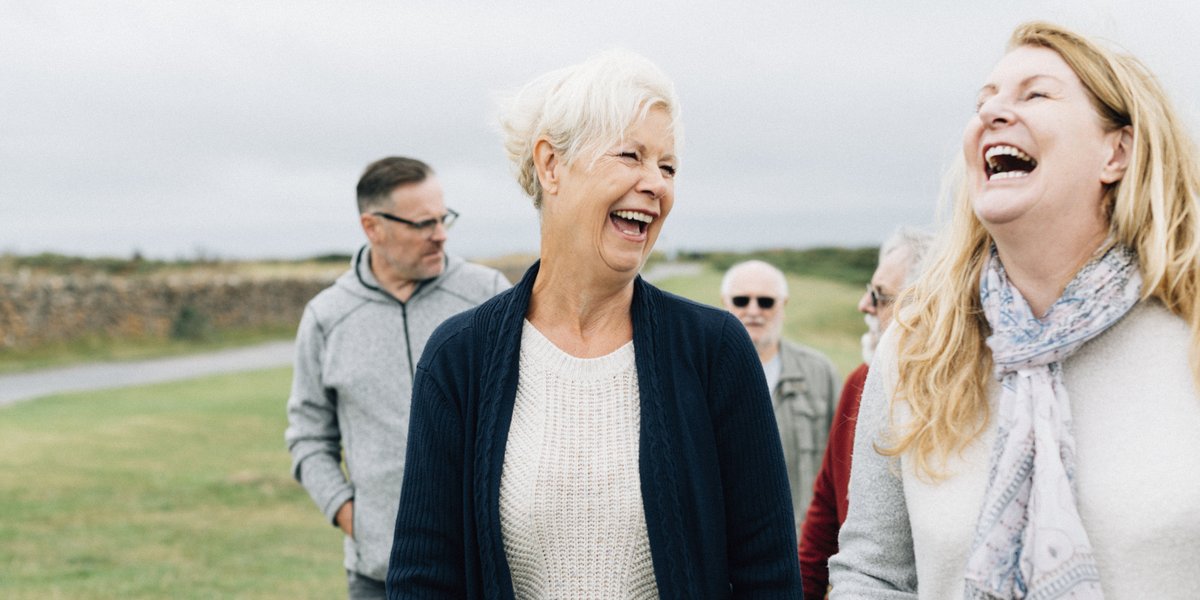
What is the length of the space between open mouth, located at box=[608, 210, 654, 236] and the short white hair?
15 cm

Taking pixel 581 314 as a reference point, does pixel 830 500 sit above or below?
below

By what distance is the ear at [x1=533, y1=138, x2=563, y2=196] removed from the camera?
290 centimetres

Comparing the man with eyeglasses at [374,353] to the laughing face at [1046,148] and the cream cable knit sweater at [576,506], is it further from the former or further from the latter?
the laughing face at [1046,148]

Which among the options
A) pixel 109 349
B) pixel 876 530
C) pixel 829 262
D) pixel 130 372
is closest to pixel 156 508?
pixel 876 530

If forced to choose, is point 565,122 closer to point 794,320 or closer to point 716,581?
point 716,581

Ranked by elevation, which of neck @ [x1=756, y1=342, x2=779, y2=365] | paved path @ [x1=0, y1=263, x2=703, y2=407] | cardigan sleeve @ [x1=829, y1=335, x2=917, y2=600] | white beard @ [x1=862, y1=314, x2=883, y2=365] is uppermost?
white beard @ [x1=862, y1=314, x2=883, y2=365]

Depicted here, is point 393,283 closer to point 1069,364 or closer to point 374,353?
point 374,353

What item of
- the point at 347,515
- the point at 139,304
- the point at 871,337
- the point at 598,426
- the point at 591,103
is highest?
the point at 591,103

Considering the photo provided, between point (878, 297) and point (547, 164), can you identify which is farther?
point (878, 297)

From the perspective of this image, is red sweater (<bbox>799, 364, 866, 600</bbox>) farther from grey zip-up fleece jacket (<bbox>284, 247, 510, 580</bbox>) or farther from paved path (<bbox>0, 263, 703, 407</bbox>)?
paved path (<bbox>0, 263, 703, 407</bbox>)

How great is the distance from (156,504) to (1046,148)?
13.0 meters

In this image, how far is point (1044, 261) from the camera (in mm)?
2531

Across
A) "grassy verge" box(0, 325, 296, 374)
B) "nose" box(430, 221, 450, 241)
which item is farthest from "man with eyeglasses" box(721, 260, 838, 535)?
"grassy verge" box(0, 325, 296, 374)

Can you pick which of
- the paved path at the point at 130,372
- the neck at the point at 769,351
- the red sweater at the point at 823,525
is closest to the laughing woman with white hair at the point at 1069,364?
the red sweater at the point at 823,525
